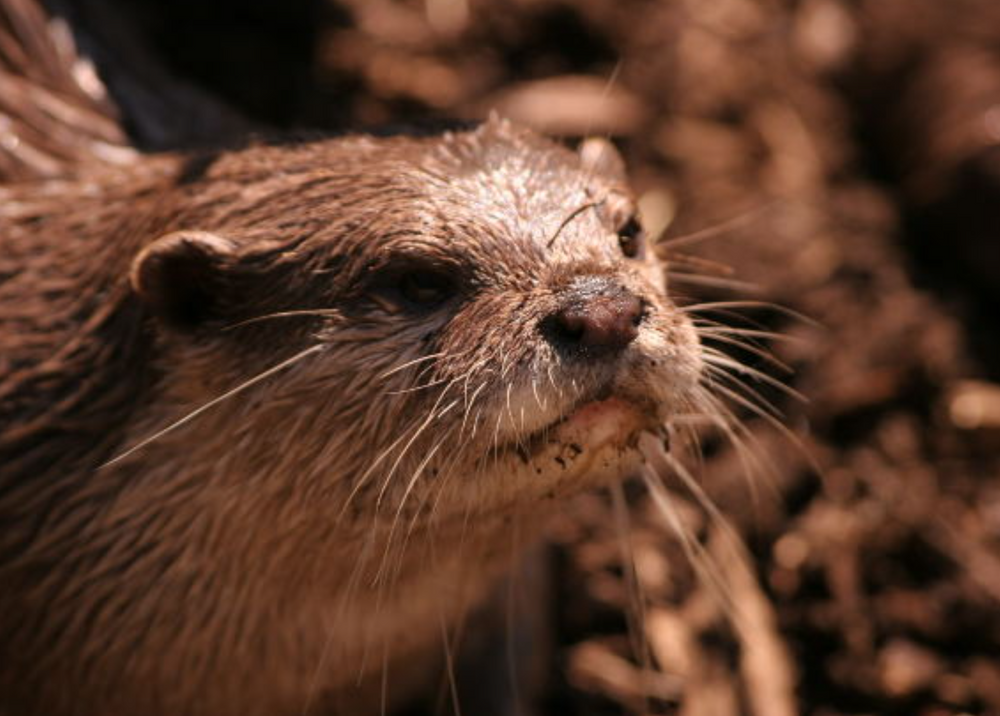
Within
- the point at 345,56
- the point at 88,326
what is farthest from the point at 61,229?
the point at 345,56

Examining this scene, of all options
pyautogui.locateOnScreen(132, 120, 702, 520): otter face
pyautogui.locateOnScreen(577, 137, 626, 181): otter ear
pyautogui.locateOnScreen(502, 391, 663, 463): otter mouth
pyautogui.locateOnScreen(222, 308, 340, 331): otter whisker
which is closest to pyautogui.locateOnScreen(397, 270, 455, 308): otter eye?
pyautogui.locateOnScreen(132, 120, 702, 520): otter face

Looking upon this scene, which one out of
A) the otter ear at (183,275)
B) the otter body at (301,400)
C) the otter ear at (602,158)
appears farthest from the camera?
the otter ear at (602,158)

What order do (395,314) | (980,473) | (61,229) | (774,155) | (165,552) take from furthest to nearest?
1. (774,155)
2. (980,473)
3. (61,229)
4. (165,552)
5. (395,314)

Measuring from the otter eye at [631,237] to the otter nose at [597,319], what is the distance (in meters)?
0.33

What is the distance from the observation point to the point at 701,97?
3.61 metres

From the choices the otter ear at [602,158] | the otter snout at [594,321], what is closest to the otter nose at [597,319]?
the otter snout at [594,321]

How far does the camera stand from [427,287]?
1879mm

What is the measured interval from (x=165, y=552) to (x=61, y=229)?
685 millimetres

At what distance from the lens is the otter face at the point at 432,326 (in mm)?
1735

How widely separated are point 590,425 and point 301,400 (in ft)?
1.52

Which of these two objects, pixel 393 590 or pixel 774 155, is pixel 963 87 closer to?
pixel 774 155

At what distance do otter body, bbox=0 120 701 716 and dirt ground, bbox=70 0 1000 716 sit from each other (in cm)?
36

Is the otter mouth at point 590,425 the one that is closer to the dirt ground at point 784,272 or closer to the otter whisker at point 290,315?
the otter whisker at point 290,315

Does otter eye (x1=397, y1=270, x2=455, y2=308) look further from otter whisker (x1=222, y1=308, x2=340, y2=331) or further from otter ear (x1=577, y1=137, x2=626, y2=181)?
otter ear (x1=577, y1=137, x2=626, y2=181)
